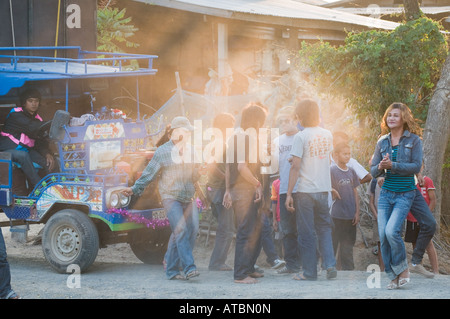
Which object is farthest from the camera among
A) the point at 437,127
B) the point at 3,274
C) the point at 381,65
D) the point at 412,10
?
the point at 412,10

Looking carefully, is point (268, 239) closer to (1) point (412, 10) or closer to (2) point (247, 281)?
(2) point (247, 281)

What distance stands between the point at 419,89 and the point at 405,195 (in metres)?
4.91

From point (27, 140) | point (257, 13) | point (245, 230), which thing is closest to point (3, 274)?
point (245, 230)

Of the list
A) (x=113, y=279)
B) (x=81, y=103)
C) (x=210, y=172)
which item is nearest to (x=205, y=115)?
(x=81, y=103)

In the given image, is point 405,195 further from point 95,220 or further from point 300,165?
point 95,220

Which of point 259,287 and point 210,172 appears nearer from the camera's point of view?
point 259,287

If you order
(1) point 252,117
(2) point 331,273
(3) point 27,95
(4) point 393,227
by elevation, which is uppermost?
(3) point 27,95

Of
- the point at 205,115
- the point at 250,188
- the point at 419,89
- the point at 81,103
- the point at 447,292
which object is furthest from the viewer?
the point at 205,115

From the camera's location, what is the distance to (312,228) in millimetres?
6844

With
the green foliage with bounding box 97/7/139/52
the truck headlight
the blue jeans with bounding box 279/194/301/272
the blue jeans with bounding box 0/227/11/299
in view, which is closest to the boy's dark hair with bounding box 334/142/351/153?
the blue jeans with bounding box 279/194/301/272

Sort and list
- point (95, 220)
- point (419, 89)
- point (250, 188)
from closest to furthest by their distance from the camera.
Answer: point (250, 188) < point (95, 220) < point (419, 89)

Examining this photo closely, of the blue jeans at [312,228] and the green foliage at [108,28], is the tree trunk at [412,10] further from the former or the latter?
the green foliage at [108,28]

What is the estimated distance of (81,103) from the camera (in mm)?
9867

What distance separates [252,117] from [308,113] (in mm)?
591
